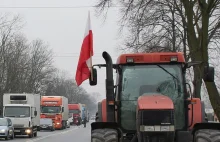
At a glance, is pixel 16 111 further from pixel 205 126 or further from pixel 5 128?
pixel 205 126

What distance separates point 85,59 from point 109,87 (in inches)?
47.6

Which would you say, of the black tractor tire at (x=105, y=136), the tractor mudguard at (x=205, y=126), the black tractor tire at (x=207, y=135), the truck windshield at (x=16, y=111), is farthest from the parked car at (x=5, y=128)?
the black tractor tire at (x=207, y=135)

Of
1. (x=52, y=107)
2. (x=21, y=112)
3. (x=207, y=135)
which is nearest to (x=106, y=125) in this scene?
(x=207, y=135)

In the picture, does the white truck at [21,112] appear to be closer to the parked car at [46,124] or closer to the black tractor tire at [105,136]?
the parked car at [46,124]

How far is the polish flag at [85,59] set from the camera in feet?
39.0

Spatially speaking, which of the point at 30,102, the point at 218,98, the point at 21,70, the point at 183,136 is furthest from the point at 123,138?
the point at 21,70

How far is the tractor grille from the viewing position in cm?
955

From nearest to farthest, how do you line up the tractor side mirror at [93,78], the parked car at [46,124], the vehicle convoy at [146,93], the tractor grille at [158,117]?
the tractor grille at [158,117]
the vehicle convoy at [146,93]
the tractor side mirror at [93,78]
the parked car at [46,124]

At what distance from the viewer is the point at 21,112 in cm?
3850

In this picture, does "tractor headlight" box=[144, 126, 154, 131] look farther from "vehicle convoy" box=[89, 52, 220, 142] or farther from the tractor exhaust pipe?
the tractor exhaust pipe

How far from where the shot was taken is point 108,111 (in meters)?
11.2

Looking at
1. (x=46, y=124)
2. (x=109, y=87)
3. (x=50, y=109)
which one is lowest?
(x=46, y=124)

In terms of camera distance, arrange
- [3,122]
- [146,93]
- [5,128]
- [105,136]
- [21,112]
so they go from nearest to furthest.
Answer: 1. [105,136]
2. [146,93]
3. [5,128]
4. [3,122]
5. [21,112]

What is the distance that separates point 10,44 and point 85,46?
64.0m
